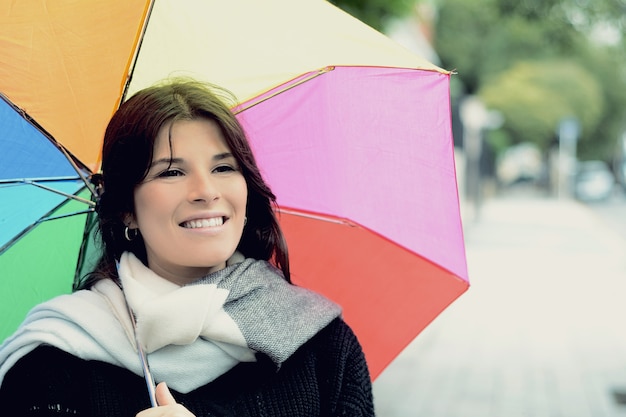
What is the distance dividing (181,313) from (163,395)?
192 mm

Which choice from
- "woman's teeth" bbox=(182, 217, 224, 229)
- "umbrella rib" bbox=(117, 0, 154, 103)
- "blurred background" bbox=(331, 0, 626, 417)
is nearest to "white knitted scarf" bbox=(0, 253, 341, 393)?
"woman's teeth" bbox=(182, 217, 224, 229)

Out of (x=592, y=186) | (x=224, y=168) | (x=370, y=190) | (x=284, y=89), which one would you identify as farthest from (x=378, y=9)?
(x=592, y=186)

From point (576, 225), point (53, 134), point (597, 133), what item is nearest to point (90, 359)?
point (53, 134)

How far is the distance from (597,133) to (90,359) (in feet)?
212

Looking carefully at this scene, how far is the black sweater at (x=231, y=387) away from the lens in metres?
1.92

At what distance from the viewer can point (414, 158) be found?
2697mm

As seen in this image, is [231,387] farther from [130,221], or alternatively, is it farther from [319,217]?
[319,217]

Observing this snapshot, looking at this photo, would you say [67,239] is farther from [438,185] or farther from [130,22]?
[438,185]

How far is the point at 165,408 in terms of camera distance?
Result: 181cm

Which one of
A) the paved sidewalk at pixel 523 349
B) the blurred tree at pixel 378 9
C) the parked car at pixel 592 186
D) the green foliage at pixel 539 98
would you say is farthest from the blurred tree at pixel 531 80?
the blurred tree at pixel 378 9

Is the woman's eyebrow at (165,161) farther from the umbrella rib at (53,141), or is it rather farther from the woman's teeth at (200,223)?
the umbrella rib at (53,141)

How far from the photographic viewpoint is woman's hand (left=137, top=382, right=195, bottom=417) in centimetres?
180

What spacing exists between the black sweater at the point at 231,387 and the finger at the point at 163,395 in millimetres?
123

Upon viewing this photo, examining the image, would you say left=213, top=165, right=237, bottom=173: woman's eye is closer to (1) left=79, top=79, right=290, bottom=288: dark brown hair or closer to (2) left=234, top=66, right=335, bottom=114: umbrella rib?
(1) left=79, top=79, right=290, bottom=288: dark brown hair
